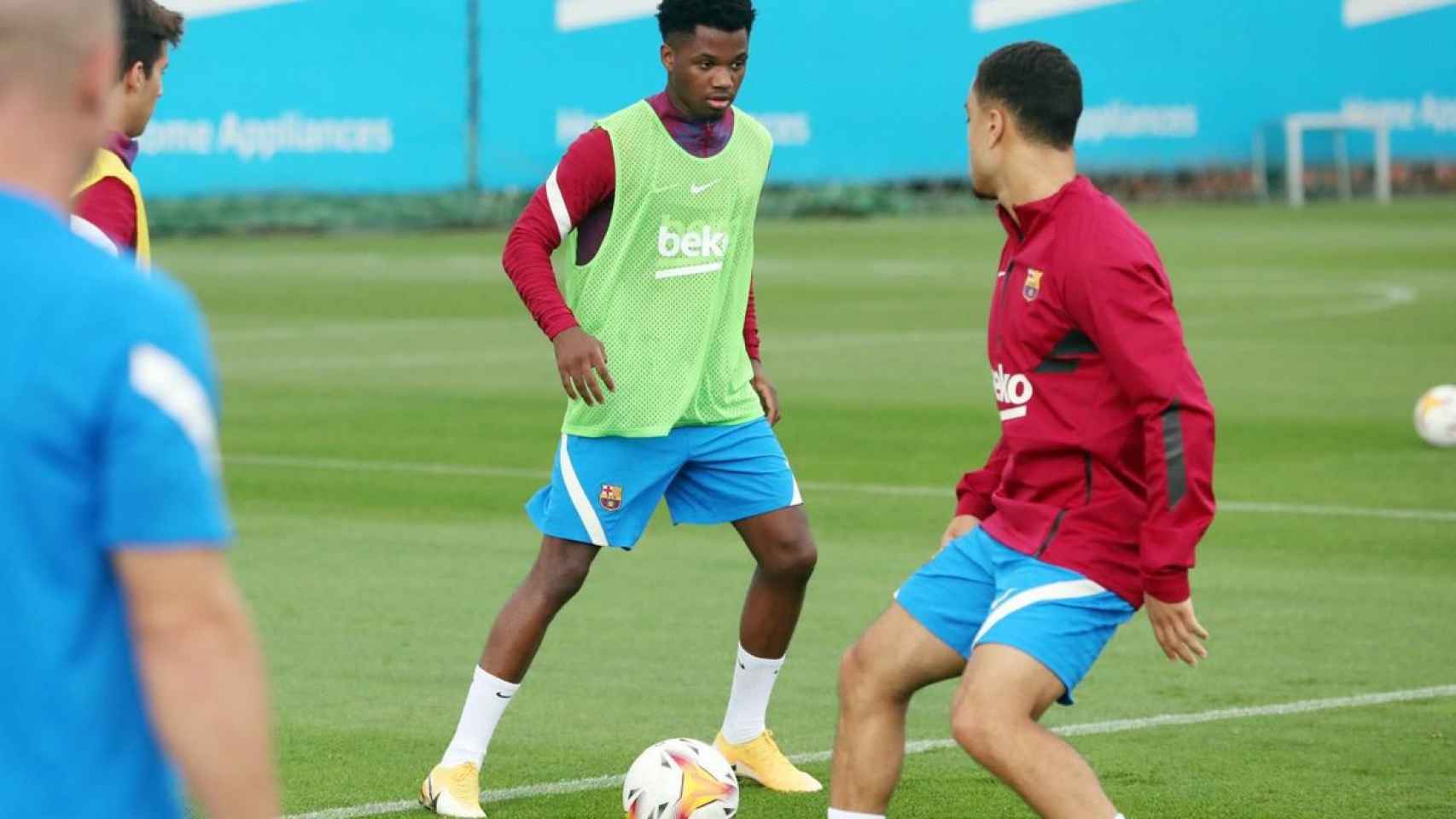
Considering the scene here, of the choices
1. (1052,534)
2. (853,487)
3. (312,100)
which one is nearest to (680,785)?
(1052,534)

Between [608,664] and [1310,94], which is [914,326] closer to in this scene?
[608,664]

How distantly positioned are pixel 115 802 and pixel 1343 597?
8302 mm

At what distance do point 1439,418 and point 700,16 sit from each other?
31.0 feet

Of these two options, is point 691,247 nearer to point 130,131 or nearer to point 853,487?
point 130,131

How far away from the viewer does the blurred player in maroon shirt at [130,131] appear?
20.6 feet

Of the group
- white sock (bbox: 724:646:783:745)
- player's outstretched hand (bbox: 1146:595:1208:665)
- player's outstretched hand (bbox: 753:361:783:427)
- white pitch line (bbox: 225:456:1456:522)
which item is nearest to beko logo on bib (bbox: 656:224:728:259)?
player's outstretched hand (bbox: 753:361:783:427)

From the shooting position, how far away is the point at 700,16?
7.22m

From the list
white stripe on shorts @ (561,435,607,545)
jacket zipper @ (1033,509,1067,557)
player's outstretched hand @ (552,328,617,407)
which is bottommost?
white stripe on shorts @ (561,435,607,545)

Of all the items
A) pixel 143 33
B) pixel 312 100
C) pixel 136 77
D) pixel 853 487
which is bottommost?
pixel 853 487

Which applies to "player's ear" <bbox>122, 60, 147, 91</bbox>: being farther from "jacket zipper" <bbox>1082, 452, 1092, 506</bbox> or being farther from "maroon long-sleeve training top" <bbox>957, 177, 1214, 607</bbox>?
"jacket zipper" <bbox>1082, 452, 1092, 506</bbox>

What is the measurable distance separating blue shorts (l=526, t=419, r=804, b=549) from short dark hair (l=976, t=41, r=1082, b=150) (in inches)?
79.9

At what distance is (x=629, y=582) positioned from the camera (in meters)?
10.9

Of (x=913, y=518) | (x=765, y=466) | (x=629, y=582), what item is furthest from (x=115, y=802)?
(x=913, y=518)

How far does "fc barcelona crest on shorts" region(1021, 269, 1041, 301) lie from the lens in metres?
5.39
